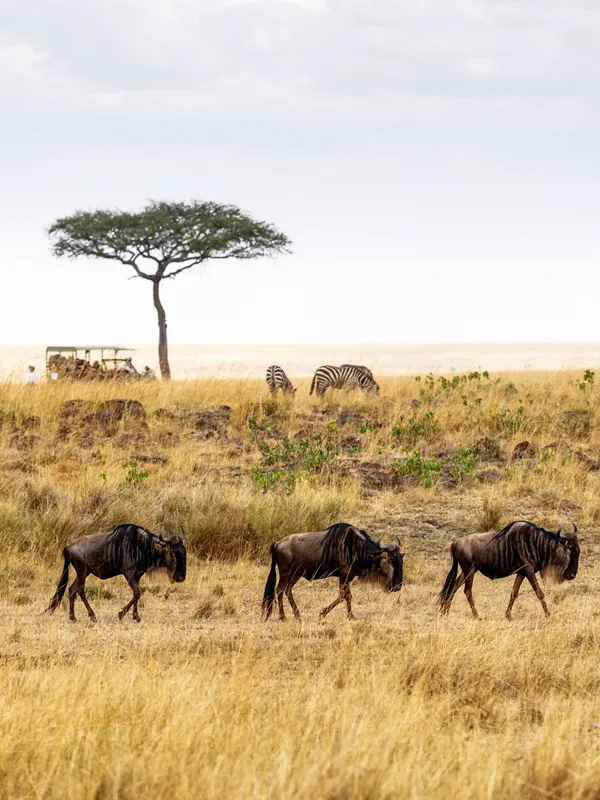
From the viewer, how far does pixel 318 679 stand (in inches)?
220

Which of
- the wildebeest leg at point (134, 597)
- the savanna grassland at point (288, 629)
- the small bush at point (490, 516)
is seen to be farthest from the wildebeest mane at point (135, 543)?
the small bush at point (490, 516)

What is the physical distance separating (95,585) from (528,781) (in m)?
5.29

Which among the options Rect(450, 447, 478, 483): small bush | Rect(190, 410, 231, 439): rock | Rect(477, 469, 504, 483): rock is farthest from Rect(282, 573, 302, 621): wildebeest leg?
Rect(190, 410, 231, 439): rock

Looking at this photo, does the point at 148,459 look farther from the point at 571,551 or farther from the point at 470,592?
the point at 571,551

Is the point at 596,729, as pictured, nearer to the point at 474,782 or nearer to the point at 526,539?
the point at 474,782

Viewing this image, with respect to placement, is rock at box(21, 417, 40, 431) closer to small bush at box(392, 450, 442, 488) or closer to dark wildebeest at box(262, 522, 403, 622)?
small bush at box(392, 450, 442, 488)

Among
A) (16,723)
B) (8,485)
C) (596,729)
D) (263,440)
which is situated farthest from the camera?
(263,440)

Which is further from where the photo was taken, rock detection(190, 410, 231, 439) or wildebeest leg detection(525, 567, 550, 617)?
rock detection(190, 410, 231, 439)

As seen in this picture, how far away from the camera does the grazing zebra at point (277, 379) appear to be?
21.7 meters

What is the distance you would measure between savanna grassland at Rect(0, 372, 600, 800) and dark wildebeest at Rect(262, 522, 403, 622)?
1.00 feet

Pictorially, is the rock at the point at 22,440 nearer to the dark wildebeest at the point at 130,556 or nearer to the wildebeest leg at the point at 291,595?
the dark wildebeest at the point at 130,556

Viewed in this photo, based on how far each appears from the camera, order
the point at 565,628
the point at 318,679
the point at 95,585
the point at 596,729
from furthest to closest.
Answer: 1. the point at 95,585
2. the point at 565,628
3. the point at 318,679
4. the point at 596,729

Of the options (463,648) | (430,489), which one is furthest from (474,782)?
(430,489)

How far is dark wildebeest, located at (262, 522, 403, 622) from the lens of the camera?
7.10m
